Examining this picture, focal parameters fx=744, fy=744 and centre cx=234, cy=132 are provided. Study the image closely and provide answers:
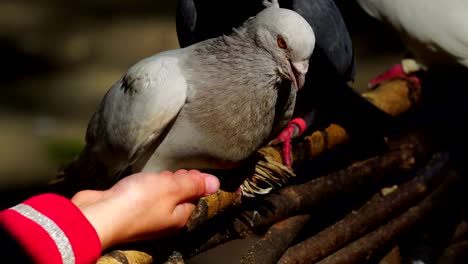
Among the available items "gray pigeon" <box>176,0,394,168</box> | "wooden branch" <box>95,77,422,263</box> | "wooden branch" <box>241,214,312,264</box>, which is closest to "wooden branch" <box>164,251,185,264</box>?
"wooden branch" <box>95,77,422,263</box>

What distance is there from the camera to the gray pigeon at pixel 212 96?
1.27m

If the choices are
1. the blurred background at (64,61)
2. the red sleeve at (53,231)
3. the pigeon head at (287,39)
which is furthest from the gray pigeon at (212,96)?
the blurred background at (64,61)

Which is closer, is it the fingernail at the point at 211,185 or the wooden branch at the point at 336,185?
the fingernail at the point at 211,185

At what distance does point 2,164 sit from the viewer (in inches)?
107

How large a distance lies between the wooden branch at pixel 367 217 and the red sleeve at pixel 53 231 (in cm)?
48

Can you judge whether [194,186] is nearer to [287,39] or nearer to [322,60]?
[287,39]

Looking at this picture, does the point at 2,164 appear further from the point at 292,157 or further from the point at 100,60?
the point at 292,157

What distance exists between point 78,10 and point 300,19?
267 centimetres

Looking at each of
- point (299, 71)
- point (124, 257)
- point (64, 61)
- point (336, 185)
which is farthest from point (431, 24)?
point (64, 61)

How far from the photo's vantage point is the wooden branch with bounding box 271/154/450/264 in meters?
1.40

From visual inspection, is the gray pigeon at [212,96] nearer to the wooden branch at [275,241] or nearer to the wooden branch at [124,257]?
the wooden branch at [275,241]

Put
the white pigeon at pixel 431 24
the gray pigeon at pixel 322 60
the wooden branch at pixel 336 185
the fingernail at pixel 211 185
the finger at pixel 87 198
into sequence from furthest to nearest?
the white pigeon at pixel 431 24
the gray pigeon at pixel 322 60
the wooden branch at pixel 336 185
the fingernail at pixel 211 185
the finger at pixel 87 198

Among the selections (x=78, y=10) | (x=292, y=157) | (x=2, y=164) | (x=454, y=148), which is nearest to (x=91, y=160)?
(x=292, y=157)

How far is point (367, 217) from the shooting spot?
5.12 ft
